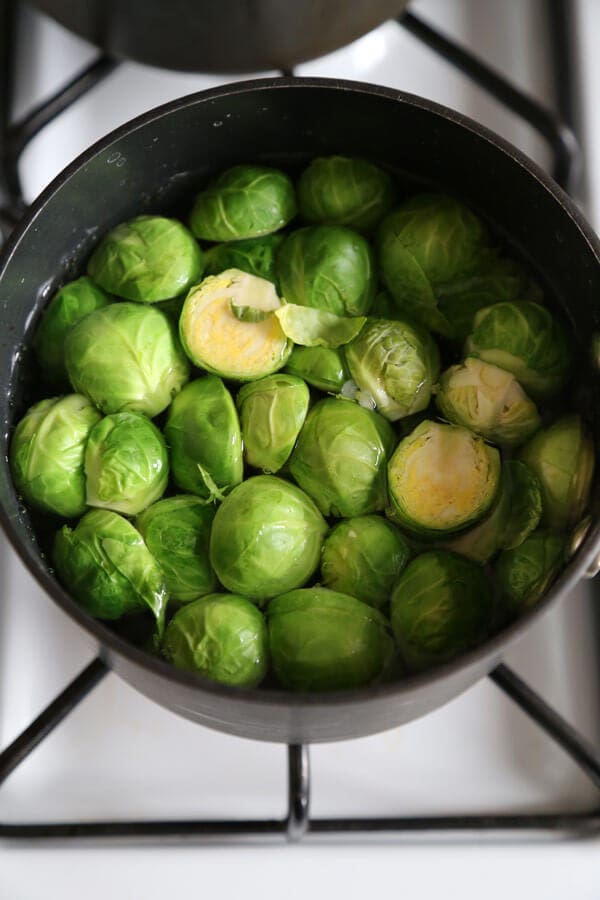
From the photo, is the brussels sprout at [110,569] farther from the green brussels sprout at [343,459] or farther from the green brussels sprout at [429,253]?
the green brussels sprout at [429,253]

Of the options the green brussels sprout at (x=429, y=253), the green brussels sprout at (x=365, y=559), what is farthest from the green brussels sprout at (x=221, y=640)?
the green brussels sprout at (x=429, y=253)

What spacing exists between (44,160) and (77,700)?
32.1 inches

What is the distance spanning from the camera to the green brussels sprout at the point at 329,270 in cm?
117

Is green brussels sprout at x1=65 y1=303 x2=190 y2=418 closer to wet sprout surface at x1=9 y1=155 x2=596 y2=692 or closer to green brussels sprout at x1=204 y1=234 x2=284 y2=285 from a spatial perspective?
wet sprout surface at x1=9 y1=155 x2=596 y2=692

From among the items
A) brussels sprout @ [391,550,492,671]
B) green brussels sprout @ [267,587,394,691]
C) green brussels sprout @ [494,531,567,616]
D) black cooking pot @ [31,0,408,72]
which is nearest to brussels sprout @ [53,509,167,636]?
green brussels sprout @ [267,587,394,691]

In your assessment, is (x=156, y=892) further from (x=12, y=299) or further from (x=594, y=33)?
(x=594, y=33)

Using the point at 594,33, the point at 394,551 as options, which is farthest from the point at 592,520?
the point at 594,33

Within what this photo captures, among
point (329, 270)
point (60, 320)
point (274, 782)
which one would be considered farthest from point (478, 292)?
point (274, 782)

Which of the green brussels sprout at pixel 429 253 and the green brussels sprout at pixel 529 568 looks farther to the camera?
the green brussels sprout at pixel 429 253

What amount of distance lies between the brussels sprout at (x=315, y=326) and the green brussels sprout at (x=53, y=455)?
26cm

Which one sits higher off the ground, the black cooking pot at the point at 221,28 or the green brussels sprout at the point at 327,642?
the black cooking pot at the point at 221,28

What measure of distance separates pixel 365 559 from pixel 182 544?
8.3 inches

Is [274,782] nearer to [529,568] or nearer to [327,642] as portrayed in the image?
[327,642]

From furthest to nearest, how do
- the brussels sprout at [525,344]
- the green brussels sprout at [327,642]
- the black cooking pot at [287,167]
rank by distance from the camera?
the brussels sprout at [525,344] → the green brussels sprout at [327,642] → the black cooking pot at [287,167]
